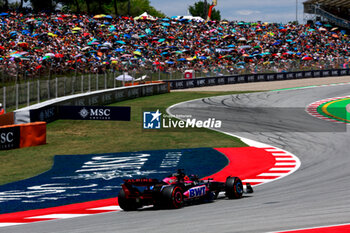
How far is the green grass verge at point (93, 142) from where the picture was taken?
628 inches

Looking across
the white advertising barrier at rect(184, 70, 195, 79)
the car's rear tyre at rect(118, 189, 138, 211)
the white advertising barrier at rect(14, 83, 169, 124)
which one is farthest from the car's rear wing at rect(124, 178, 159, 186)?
the white advertising barrier at rect(184, 70, 195, 79)

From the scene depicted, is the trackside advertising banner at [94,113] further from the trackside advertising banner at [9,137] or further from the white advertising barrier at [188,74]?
the white advertising barrier at [188,74]

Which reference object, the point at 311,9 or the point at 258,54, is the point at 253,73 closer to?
the point at 258,54

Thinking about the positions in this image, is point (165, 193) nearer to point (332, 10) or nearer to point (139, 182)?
point (139, 182)

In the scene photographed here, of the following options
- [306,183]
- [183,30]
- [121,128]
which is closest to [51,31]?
[183,30]

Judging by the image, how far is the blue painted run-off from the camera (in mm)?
11508

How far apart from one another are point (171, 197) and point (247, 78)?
4609cm

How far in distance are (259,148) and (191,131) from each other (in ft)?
17.5

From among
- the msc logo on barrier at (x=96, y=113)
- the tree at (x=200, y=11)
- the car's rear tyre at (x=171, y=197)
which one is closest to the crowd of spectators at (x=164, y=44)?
the msc logo on barrier at (x=96, y=113)

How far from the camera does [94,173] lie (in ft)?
46.8

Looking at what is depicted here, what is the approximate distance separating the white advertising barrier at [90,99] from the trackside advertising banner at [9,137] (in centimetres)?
182

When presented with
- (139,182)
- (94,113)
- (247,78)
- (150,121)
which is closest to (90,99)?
(94,113)

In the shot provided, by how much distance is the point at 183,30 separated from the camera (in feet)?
207

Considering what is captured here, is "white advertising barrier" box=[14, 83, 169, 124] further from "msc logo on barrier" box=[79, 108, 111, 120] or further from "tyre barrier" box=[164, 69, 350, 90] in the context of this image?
"tyre barrier" box=[164, 69, 350, 90]
